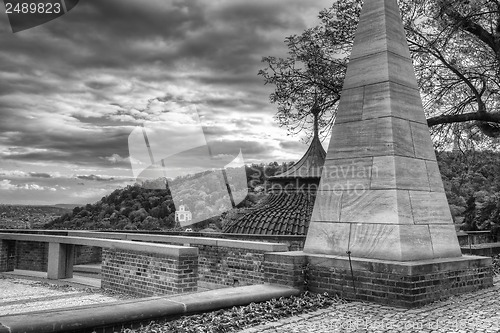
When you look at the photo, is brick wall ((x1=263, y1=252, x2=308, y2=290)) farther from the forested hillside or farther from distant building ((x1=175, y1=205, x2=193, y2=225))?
distant building ((x1=175, y1=205, x2=193, y2=225))

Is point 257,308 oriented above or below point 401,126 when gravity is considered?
below

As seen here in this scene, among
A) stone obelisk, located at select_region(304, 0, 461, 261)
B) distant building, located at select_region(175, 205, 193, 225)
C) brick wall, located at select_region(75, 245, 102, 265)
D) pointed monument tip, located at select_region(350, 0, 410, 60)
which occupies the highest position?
pointed monument tip, located at select_region(350, 0, 410, 60)

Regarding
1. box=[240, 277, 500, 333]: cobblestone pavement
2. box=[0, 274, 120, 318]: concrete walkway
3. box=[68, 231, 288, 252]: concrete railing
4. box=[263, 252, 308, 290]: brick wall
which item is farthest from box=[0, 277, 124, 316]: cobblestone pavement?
box=[240, 277, 500, 333]: cobblestone pavement

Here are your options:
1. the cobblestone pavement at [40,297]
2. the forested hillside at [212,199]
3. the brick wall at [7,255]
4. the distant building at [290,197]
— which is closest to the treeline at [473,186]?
the forested hillside at [212,199]

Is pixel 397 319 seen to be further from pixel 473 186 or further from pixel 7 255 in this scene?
pixel 473 186

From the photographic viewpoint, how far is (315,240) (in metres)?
7.57

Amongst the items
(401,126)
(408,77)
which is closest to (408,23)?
(408,77)

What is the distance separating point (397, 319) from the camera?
5461 mm

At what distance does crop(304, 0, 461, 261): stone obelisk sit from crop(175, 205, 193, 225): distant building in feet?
75.0

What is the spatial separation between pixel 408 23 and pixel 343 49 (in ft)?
6.35

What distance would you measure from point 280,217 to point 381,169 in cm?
799

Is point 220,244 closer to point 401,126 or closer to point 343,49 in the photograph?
point 401,126

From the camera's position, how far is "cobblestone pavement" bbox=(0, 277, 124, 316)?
1020 cm

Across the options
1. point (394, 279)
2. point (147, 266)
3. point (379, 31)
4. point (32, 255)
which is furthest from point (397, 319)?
point (32, 255)
